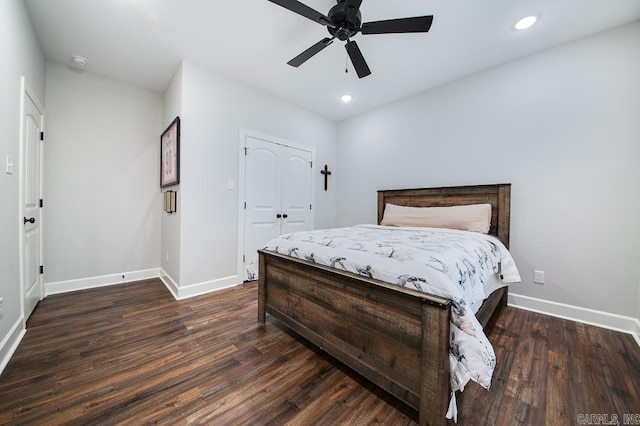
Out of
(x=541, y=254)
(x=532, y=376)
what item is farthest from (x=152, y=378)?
(x=541, y=254)

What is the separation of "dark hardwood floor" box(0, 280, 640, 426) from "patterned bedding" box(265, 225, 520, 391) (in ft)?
1.50

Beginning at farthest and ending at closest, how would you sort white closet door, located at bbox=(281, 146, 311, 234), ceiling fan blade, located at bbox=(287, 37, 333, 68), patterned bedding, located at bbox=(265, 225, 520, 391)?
white closet door, located at bbox=(281, 146, 311, 234)
ceiling fan blade, located at bbox=(287, 37, 333, 68)
patterned bedding, located at bbox=(265, 225, 520, 391)

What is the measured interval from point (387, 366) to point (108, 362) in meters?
1.83

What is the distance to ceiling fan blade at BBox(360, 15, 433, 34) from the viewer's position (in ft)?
5.52

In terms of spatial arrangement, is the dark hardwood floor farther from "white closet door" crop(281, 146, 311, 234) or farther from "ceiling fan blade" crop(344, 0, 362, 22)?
"ceiling fan blade" crop(344, 0, 362, 22)

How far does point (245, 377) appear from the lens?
59.5 inches

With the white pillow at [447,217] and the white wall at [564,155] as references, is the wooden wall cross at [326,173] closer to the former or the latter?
the white pillow at [447,217]

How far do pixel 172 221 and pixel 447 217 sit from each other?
3.36 m

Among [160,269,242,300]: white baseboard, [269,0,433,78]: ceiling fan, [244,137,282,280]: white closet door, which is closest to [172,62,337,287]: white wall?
[160,269,242,300]: white baseboard

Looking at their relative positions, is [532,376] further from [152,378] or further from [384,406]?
[152,378]

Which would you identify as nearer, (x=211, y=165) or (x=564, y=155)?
(x=564, y=155)

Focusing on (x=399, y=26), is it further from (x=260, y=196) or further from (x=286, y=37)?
(x=260, y=196)

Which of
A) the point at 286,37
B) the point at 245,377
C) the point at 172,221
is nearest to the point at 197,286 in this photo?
the point at 172,221

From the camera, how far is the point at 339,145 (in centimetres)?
462
